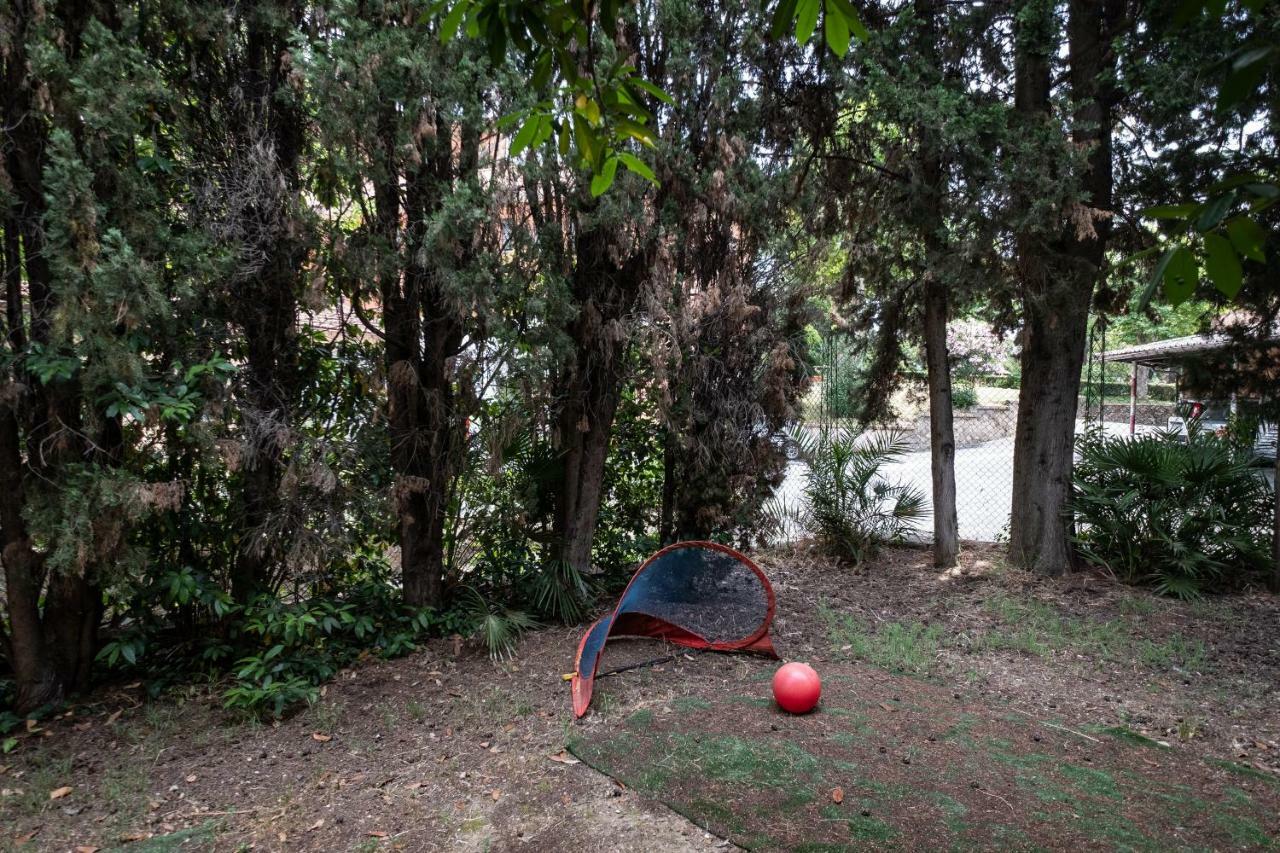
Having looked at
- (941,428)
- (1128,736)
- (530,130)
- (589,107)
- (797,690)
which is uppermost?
(589,107)

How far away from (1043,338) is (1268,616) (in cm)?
270

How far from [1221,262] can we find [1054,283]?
538 centimetres

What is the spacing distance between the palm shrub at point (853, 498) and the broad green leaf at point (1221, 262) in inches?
243

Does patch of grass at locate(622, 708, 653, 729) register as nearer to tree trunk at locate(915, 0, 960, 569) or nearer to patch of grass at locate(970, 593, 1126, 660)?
patch of grass at locate(970, 593, 1126, 660)

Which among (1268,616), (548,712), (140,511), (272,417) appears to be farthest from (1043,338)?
(140,511)

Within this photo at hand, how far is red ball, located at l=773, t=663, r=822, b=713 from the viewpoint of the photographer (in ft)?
13.3

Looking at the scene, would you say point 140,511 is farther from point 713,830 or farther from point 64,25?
point 713,830

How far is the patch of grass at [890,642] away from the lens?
5.03 m

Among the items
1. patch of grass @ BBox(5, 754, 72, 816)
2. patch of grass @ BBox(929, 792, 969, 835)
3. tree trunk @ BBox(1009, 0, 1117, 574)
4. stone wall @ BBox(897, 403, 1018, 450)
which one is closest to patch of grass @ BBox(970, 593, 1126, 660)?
tree trunk @ BBox(1009, 0, 1117, 574)

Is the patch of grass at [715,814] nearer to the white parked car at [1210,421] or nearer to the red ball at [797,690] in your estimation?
the red ball at [797,690]

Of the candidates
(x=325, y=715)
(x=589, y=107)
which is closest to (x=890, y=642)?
(x=325, y=715)

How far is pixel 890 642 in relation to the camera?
538 centimetres

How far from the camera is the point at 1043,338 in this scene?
276 inches

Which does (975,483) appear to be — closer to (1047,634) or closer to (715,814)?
(1047,634)
